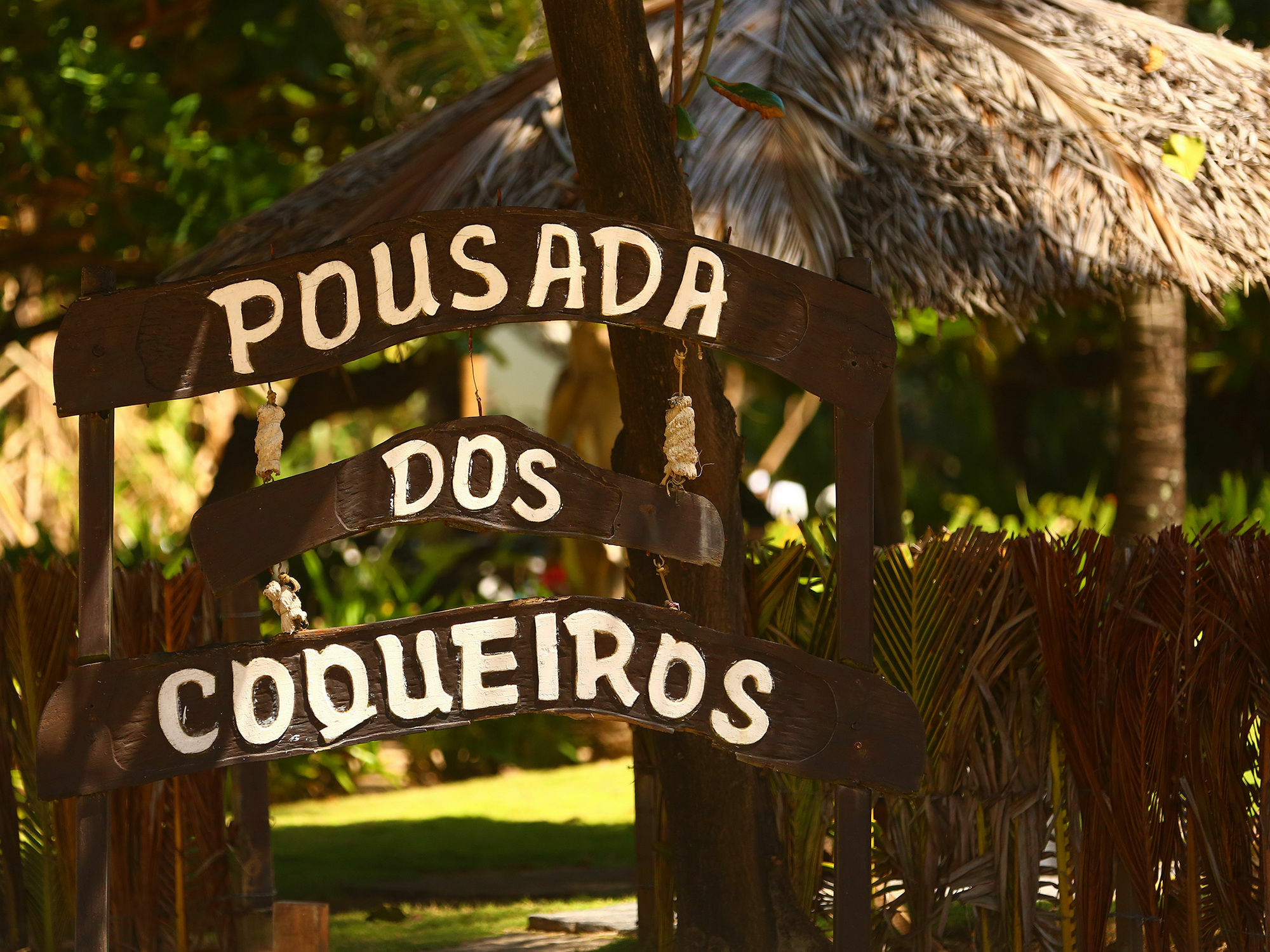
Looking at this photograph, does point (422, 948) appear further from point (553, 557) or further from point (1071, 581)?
point (553, 557)

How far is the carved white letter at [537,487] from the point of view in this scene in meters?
2.76

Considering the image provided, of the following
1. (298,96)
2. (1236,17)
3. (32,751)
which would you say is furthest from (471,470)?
(1236,17)

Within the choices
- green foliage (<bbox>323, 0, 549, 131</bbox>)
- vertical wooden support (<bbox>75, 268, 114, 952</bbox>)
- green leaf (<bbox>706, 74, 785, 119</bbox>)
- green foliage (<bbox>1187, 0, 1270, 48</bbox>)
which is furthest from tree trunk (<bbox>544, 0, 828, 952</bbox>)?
green foliage (<bbox>1187, 0, 1270, 48</bbox>)

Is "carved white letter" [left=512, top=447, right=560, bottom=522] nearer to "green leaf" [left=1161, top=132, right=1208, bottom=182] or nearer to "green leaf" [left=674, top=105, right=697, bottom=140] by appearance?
"green leaf" [left=674, top=105, right=697, bottom=140]

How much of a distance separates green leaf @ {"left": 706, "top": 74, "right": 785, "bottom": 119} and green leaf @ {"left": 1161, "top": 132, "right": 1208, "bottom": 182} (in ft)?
5.74

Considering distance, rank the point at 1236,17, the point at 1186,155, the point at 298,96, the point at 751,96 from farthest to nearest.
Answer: the point at 1236,17 → the point at 298,96 → the point at 1186,155 → the point at 751,96

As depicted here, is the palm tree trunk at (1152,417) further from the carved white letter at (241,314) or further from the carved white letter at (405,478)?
the carved white letter at (241,314)

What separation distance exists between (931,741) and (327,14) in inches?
202

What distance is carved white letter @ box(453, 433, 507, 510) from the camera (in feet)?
8.98

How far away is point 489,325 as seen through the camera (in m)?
2.83

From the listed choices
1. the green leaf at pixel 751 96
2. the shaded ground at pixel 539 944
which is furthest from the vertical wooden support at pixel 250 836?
the green leaf at pixel 751 96

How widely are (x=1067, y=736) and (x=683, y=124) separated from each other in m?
1.92

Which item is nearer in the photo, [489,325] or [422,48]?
[489,325]

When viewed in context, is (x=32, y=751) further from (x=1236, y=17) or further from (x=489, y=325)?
Result: (x=1236, y=17)
